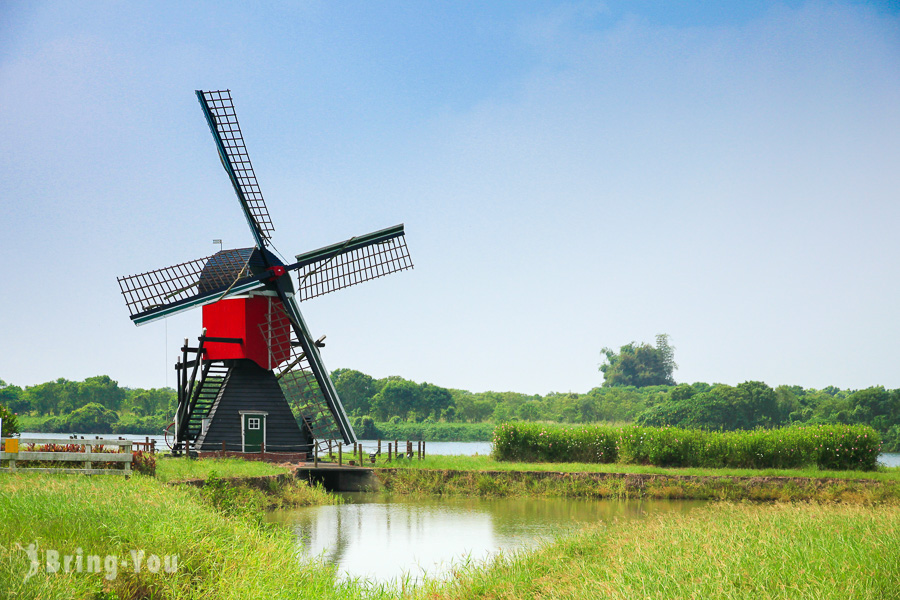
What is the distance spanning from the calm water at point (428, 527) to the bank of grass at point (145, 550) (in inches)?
35.1

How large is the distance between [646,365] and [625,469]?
88.3 m

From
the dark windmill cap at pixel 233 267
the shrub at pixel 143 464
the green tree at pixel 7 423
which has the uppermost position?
the dark windmill cap at pixel 233 267

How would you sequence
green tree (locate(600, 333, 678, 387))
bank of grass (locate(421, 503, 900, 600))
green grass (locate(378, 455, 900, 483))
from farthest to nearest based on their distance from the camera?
green tree (locate(600, 333, 678, 387))
green grass (locate(378, 455, 900, 483))
bank of grass (locate(421, 503, 900, 600))

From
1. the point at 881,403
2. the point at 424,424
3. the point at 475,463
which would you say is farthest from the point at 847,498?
the point at 424,424

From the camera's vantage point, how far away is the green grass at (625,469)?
21.3m

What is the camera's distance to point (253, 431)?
23.2 metres

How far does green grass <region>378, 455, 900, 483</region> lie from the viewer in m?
21.3

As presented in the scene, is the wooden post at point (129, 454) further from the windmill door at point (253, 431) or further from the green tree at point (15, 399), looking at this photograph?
the green tree at point (15, 399)

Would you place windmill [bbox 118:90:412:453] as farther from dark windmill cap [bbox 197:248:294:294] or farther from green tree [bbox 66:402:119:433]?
green tree [bbox 66:402:119:433]

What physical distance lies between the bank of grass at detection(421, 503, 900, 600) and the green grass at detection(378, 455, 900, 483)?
10.9 m

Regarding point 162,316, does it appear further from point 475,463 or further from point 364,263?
point 475,463

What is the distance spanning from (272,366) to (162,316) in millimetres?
3575

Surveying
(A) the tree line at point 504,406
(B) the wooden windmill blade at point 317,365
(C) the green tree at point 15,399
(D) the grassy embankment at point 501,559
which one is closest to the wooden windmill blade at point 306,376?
(B) the wooden windmill blade at point 317,365

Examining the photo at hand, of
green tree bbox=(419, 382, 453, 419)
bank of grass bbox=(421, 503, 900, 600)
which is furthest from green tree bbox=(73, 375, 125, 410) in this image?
bank of grass bbox=(421, 503, 900, 600)
